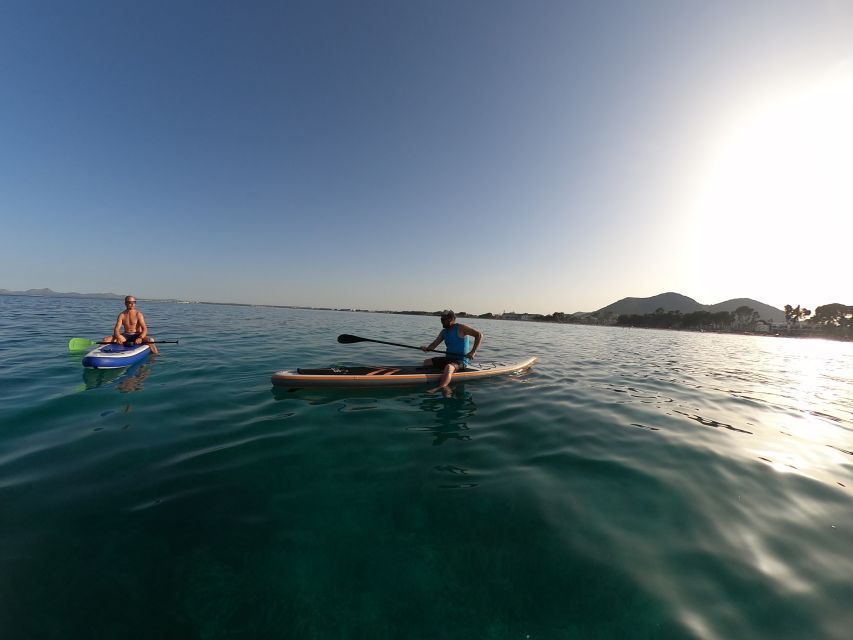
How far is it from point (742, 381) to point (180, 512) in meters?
18.0

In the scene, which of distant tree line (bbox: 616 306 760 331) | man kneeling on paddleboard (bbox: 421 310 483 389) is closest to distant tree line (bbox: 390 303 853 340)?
distant tree line (bbox: 616 306 760 331)

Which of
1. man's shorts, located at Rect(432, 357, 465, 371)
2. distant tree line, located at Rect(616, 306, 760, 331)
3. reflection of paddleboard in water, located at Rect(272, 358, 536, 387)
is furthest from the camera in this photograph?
distant tree line, located at Rect(616, 306, 760, 331)

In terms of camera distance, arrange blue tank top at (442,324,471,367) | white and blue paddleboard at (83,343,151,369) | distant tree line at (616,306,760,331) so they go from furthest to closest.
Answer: distant tree line at (616,306,760,331) < blue tank top at (442,324,471,367) < white and blue paddleboard at (83,343,151,369)

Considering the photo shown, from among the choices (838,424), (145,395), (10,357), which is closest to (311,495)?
(145,395)

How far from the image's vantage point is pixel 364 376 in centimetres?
827

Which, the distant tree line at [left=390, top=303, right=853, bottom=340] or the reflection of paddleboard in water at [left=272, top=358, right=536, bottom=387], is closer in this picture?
the reflection of paddleboard in water at [left=272, top=358, right=536, bottom=387]

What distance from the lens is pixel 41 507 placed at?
3.31m

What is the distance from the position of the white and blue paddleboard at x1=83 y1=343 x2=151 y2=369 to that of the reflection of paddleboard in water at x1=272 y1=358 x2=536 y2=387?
5186mm

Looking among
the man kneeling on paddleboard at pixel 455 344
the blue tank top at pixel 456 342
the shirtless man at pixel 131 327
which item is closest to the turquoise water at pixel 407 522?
the man kneeling on paddleboard at pixel 455 344

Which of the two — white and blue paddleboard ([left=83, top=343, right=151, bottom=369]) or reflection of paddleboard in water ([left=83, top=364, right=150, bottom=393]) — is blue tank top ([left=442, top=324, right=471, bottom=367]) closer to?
reflection of paddleboard in water ([left=83, top=364, right=150, bottom=393])

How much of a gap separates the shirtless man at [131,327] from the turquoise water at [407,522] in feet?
15.0

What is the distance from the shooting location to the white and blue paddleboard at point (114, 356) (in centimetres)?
882

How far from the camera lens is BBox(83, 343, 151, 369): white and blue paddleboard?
8.82 metres

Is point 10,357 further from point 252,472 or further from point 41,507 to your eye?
point 252,472
